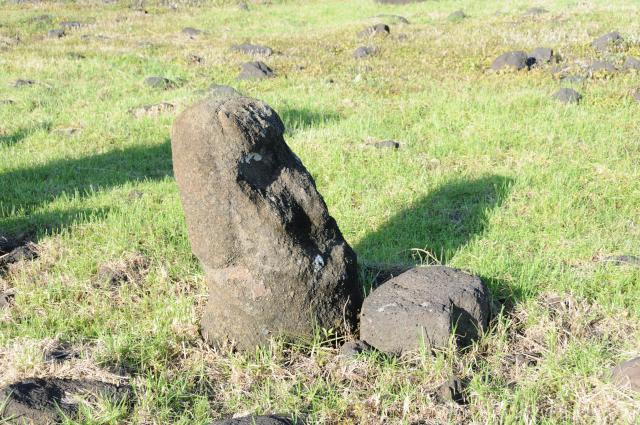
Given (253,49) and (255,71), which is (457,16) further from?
(255,71)

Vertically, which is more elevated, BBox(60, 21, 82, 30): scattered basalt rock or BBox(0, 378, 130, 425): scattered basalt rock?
BBox(60, 21, 82, 30): scattered basalt rock

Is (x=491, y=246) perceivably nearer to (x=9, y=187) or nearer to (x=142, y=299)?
(x=142, y=299)

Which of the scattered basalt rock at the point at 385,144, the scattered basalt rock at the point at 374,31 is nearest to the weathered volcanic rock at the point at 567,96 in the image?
the scattered basalt rock at the point at 385,144

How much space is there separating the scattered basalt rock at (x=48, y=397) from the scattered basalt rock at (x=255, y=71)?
34.3 ft

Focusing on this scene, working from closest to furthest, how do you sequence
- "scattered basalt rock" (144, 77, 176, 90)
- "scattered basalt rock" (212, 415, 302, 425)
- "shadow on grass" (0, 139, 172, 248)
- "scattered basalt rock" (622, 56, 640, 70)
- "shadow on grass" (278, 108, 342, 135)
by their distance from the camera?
1. "scattered basalt rock" (212, 415, 302, 425)
2. "shadow on grass" (0, 139, 172, 248)
3. "shadow on grass" (278, 108, 342, 135)
4. "scattered basalt rock" (622, 56, 640, 70)
5. "scattered basalt rock" (144, 77, 176, 90)

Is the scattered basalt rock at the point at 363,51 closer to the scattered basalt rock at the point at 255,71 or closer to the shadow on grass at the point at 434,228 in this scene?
the scattered basalt rock at the point at 255,71

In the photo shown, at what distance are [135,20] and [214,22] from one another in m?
2.96

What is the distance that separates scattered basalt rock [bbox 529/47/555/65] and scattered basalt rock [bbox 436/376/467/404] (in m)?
11.1

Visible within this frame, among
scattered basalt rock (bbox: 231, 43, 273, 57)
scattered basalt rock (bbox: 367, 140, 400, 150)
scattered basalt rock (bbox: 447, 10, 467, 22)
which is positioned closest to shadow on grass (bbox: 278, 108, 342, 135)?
scattered basalt rock (bbox: 367, 140, 400, 150)

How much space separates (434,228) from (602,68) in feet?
24.6

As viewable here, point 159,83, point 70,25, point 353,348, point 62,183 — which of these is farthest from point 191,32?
point 353,348

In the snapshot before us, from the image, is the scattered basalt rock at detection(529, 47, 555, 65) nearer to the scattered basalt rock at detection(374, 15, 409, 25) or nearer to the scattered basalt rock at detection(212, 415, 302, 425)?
the scattered basalt rock at detection(374, 15, 409, 25)

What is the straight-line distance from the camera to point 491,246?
5.66m

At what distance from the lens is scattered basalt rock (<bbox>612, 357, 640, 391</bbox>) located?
12.2 ft
